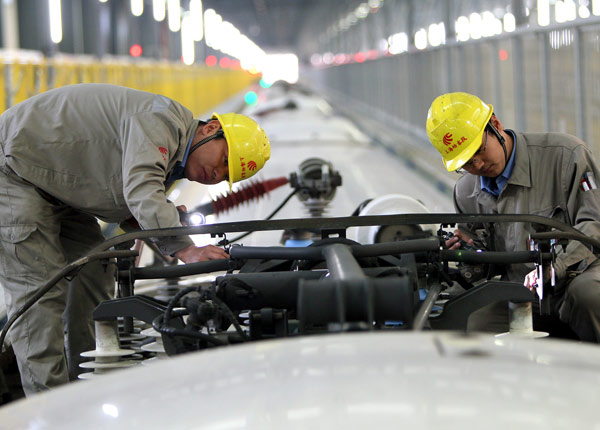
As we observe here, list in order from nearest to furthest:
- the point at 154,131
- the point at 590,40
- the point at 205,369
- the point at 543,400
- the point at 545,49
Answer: the point at 543,400
the point at 205,369
the point at 154,131
the point at 590,40
the point at 545,49

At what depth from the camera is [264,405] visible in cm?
170

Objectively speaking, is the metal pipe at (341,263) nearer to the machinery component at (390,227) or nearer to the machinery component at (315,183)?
the machinery component at (390,227)

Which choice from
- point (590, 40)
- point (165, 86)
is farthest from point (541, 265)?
point (165, 86)

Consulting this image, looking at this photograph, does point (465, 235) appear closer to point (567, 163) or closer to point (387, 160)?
point (567, 163)

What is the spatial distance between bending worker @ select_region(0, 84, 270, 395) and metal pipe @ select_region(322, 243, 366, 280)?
1129 mm

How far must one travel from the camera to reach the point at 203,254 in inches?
142

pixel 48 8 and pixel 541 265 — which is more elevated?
pixel 48 8

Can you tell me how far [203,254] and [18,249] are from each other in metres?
1.04

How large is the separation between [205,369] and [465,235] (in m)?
2.39

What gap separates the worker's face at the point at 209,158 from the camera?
4.17 m

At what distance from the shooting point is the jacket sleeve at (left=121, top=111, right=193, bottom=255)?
3.68 meters

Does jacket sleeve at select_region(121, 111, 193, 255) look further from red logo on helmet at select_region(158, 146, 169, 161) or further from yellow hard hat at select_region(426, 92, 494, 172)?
yellow hard hat at select_region(426, 92, 494, 172)

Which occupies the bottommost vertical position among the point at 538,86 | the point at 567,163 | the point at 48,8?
the point at 567,163

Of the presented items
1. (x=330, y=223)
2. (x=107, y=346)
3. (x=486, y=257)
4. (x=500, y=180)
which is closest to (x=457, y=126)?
(x=500, y=180)
